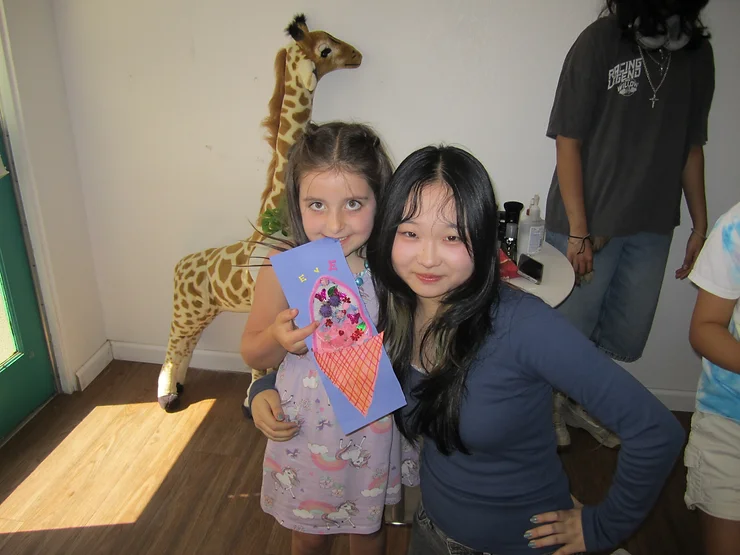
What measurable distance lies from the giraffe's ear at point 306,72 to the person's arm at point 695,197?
1348 mm

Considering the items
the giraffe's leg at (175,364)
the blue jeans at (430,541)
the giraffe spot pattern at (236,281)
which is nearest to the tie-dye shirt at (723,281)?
the blue jeans at (430,541)

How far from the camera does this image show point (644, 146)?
1793mm

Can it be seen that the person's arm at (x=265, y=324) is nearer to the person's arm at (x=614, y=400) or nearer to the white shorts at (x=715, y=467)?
the person's arm at (x=614, y=400)

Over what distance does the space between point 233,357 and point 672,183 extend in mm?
1975

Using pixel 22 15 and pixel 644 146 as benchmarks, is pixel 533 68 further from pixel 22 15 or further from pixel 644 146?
pixel 22 15

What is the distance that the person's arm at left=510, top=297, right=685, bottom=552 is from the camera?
838mm

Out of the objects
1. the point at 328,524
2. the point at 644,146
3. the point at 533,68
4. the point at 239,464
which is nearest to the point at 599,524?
the point at 328,524

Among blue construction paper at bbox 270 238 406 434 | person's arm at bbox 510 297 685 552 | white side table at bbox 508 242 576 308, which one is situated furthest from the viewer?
white side table at bbox 508 242 576 308

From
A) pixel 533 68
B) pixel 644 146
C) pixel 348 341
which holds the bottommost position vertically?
pixel 348 341

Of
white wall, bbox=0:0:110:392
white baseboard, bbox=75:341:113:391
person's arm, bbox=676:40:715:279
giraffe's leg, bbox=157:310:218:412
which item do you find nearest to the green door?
white wall, bbox=0:0:110:392

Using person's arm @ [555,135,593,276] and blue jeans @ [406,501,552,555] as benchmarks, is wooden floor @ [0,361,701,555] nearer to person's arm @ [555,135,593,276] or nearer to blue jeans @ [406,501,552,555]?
blue jeans @ [406,501,552,555]

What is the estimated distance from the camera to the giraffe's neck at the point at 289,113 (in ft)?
6.57

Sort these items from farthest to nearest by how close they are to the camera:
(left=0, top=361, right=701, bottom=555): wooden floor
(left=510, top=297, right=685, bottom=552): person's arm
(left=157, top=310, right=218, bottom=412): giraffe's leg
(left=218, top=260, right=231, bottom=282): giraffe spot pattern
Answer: (left=157, top=310, right=218, bottom=412): giraffe's leg → (left=218, top=260, right=231, bottom=282): giraffe spot pattern → (left=0, top=361, right=701, bottom=555): wooden floor → (left=510, top=297, right=685, bottom=552): person's arm

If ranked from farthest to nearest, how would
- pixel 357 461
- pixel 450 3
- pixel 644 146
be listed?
pixel 450 3 → pixel 644 146 → pixel 357 461
